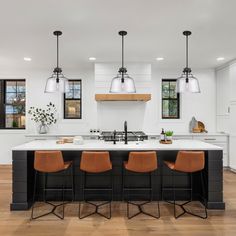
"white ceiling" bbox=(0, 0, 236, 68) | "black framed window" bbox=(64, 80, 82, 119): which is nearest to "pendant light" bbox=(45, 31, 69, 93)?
"white ceiling" bbox=(0, 0, 236, 68)

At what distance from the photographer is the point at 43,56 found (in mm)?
5016

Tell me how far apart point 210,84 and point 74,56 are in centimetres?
380

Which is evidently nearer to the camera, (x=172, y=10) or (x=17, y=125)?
(x=172, y=10)

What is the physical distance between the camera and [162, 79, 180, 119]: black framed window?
257 inches

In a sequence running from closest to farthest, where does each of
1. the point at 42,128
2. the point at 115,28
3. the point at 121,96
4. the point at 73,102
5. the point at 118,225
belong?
the point at 118,225 → the point at 115,28 → the point at 121,96 → the point at 42,128 → the point at 73,102

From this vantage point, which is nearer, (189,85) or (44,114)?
(189,85)

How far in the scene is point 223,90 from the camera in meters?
6.06

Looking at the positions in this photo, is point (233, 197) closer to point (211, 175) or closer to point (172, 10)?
point (211, 175)

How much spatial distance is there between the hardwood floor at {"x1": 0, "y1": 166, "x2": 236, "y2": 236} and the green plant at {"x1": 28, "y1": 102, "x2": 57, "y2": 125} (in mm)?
3094

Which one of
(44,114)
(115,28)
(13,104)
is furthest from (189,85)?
(13,104)

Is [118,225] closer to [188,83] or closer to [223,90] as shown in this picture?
[188,83]

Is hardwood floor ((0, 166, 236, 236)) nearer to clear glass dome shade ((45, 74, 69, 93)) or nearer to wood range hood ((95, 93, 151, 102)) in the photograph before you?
clear glass dome shade ((45, 74, 69, 93))

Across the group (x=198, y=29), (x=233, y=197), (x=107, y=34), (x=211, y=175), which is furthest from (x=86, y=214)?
(x=198, y=29)

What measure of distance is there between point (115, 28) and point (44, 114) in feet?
12.1
